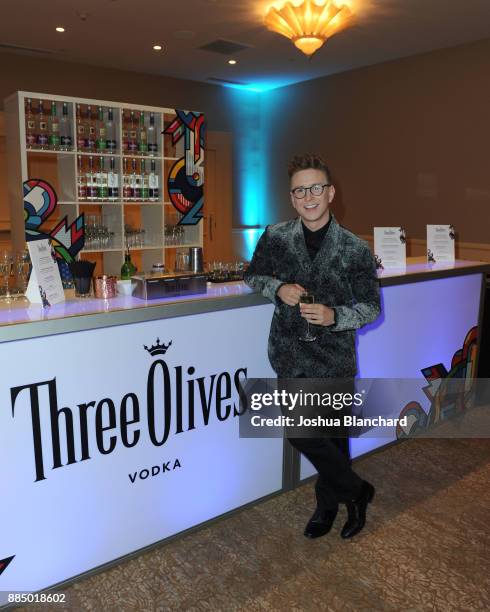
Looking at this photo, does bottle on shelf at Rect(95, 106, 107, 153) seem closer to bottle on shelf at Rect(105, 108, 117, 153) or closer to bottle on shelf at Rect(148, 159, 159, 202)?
bottle on shelf at Rect(105, 108, 117, 153)

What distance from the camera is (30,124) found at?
4.43 metres

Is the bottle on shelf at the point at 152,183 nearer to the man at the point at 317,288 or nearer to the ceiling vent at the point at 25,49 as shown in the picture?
the ceiling vent at the point at 25,49

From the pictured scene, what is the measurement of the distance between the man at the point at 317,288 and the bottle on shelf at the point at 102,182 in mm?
2997

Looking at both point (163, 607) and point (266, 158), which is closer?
point (163, 607)

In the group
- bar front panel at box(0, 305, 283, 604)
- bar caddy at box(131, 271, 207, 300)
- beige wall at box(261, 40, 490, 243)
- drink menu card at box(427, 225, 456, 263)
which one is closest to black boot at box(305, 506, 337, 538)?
bar front panel at box(0, 305, 283, 604)

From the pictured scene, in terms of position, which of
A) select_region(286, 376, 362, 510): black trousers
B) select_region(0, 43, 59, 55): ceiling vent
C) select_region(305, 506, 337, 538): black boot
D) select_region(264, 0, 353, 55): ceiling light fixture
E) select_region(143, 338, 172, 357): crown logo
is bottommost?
select_region(305, 506, 337, 538): black boot

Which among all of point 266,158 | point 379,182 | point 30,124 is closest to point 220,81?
point 266,158

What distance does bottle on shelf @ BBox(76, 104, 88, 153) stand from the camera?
15.3 feet

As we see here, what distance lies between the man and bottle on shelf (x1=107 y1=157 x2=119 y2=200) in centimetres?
301

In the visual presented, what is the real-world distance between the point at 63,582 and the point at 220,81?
22.3ft

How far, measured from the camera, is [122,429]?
6.82 feet

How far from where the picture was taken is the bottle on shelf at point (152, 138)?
5.04m

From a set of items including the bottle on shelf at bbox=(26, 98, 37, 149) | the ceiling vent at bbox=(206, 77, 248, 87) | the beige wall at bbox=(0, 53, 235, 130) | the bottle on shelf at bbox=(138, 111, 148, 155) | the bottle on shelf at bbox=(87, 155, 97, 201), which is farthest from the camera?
the ceiling vent at bbox=(206, 77, 248, 87)

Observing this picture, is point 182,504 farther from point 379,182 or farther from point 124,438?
point 379,182
